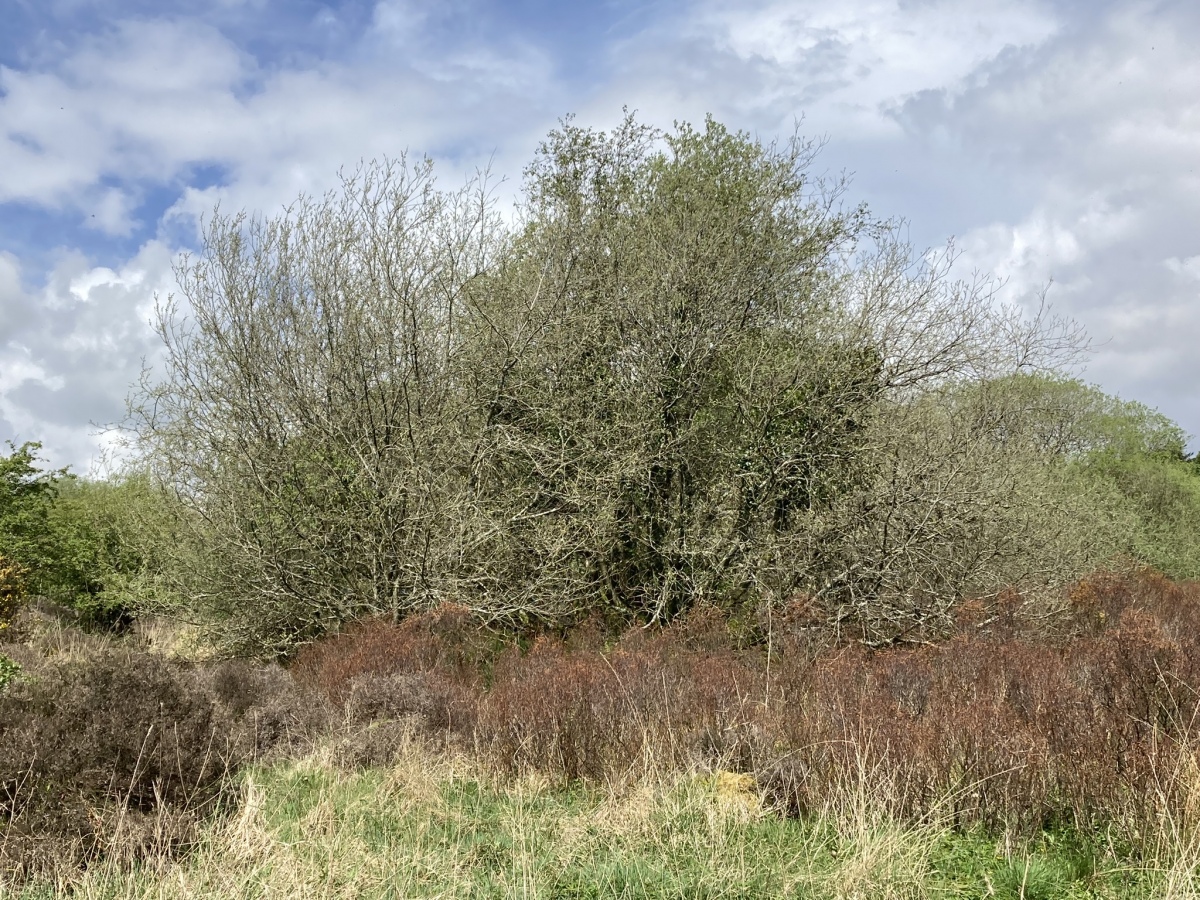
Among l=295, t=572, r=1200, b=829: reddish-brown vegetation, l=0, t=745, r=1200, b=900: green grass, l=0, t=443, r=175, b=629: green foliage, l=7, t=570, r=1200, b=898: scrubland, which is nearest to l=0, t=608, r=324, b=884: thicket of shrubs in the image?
l=7, t=570, r=1200, b=898: scrubland

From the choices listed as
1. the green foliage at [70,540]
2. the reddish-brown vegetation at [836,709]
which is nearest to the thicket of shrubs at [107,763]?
the reddish-brown vegetation at [836,709]

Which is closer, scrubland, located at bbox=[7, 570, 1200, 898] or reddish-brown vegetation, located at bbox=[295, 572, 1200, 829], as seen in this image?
scrubland, located at bbox=[7, 570, 1200, 898]

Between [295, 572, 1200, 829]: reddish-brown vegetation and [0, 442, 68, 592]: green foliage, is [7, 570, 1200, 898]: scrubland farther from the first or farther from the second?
[0, 442, 68, 592]: green foliage

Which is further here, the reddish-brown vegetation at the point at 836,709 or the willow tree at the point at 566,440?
the willow tree at the point at 566,440

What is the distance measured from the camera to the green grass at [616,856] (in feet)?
12.1

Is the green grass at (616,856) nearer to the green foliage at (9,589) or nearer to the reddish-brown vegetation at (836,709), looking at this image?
the reddish-brown vegetation at (836,709)

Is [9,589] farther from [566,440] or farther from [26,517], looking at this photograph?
[566,440]

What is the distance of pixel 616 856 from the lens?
159 inches

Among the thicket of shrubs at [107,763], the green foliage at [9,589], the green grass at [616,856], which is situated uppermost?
the green foliage at [9,589]

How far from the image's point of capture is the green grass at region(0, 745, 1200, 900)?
3.67 meters

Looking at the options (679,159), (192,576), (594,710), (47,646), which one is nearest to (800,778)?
(594,710)

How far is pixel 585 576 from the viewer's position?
12109mm

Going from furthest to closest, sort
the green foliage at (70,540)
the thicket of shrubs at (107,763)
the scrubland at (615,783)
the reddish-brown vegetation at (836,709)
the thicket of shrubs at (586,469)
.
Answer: the green foliage at (70,540) < the thicket of shrubs at (586,469) < the reddish-brown vegetation at (836,709) < the thicket of shrubs at (107,763) < the scrubland at (615,783)

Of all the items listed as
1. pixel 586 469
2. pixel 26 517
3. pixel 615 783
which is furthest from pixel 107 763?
pixel 26 517
